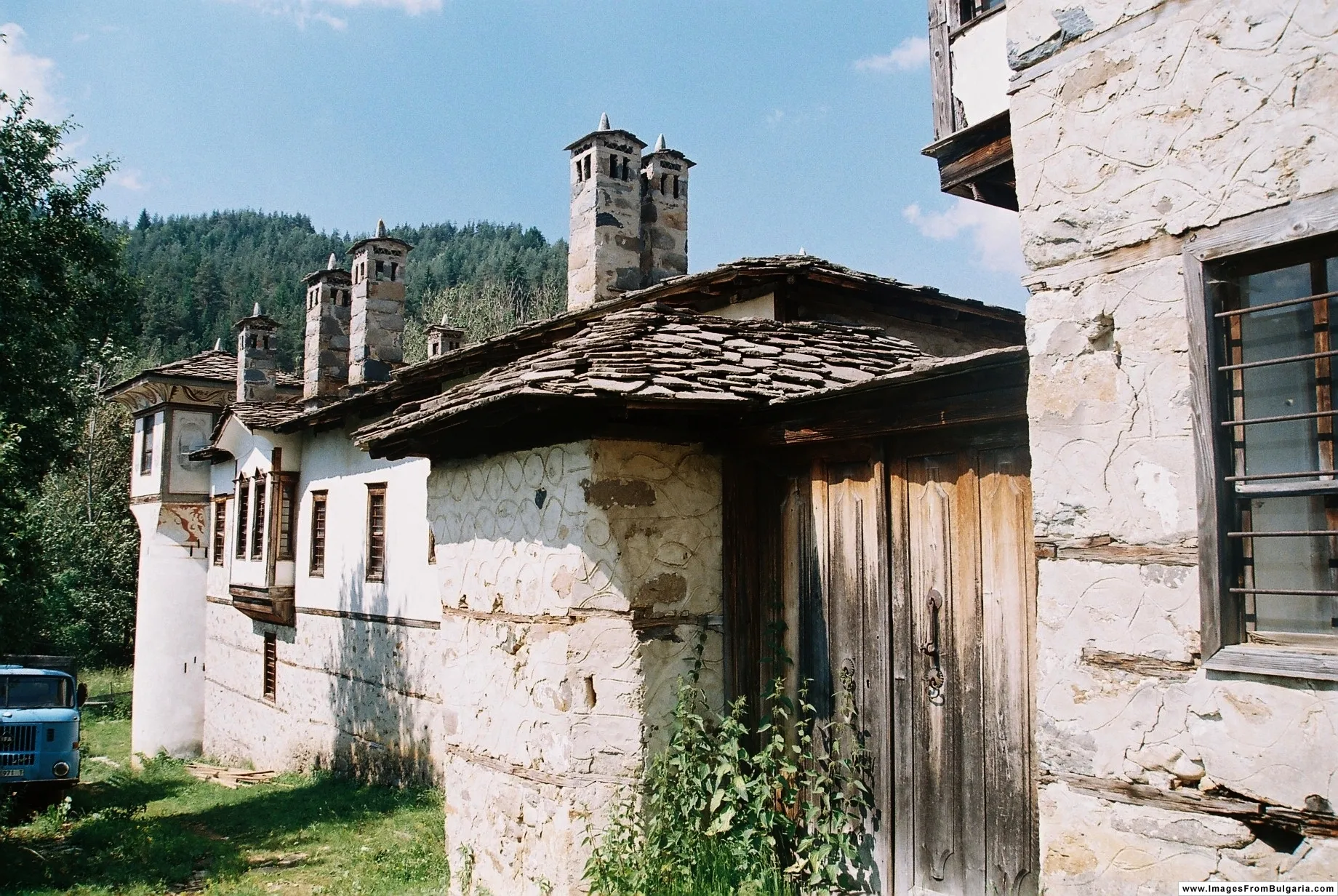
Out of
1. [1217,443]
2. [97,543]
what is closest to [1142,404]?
[1217,443]

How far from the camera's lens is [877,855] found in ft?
15.2

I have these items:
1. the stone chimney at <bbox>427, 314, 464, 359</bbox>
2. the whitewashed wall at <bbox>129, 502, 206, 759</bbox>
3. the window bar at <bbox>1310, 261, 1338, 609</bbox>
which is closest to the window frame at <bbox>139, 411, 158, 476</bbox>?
the whitewashed wall at <bbox>129, 502, 206, 759</bbox>

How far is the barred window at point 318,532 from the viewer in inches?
628

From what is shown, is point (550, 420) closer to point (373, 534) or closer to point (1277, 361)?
point (1277, 361)

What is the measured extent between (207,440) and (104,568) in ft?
40.6

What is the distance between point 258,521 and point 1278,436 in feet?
57.6

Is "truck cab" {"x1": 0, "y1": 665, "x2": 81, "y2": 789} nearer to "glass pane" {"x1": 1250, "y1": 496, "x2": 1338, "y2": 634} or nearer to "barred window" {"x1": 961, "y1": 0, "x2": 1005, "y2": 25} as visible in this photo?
"barred window" {"x1": 961, "y1": 0, "x2": 1005, "y2": 25}

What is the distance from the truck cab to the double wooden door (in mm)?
12464

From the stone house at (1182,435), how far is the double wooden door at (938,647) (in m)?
0.74

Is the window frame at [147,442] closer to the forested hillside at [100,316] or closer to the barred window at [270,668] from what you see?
the forested hillside at [100,316]

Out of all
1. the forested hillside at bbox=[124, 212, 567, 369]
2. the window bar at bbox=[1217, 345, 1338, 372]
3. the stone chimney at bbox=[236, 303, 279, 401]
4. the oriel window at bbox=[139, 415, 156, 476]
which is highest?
the forested hillside at bbox=[124, 212, 567, 369]

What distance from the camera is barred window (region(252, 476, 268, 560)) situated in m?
17.5

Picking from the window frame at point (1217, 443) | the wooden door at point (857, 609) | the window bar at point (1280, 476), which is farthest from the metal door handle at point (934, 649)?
the window bar at point (1280, 476)

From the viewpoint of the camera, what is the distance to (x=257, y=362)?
19.0 m
